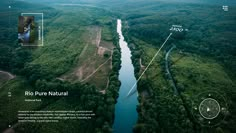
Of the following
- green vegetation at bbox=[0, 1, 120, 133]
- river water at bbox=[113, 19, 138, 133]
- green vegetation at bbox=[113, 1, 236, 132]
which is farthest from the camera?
river water at bbox=[113, 19, 138, 133]

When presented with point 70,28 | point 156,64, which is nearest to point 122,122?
point 156,64

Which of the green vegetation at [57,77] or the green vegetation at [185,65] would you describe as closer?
the green vegetation at [57,77]

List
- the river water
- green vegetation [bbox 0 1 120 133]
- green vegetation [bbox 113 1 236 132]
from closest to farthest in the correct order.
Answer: green vegetation [bbox 0 1 120 133] < green vegetation [bbox 113 1 236 132] < the river water

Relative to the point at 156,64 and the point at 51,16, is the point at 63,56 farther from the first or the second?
the point at 51,16

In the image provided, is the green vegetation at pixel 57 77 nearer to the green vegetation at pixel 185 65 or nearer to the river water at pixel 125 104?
the river water at pixel 125 104

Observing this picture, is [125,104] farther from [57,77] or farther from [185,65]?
[185,65]

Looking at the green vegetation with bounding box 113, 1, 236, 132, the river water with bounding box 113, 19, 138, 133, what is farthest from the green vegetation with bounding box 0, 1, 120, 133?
the green vegetation with bounding box 113, 1, 236, 132

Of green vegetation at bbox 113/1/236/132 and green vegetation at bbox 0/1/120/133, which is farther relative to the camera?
green vegetation at bbox 113/1/236/132

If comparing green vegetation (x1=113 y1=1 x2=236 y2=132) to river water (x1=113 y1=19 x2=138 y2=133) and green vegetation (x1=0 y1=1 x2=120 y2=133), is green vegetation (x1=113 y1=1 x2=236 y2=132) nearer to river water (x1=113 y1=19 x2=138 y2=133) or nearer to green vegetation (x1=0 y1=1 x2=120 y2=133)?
river water (x1=113 y1=19 x2=138 y2=133)

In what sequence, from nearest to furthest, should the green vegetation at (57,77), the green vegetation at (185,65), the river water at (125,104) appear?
the green vegetation at (57,77) → the green vegetation at (185,65) → the river water at (125,104)

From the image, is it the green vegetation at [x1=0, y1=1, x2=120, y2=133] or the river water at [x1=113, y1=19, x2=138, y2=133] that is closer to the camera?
the green vegetation at [x1=0, y1=1, x2=120, y2=133]

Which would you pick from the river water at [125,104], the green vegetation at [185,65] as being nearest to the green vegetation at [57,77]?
the river water at [125,104]

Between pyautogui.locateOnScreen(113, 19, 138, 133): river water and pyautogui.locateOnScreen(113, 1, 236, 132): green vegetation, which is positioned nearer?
pyautogui.locateOnScreen(113, 1, 236, 132): green vegetation
